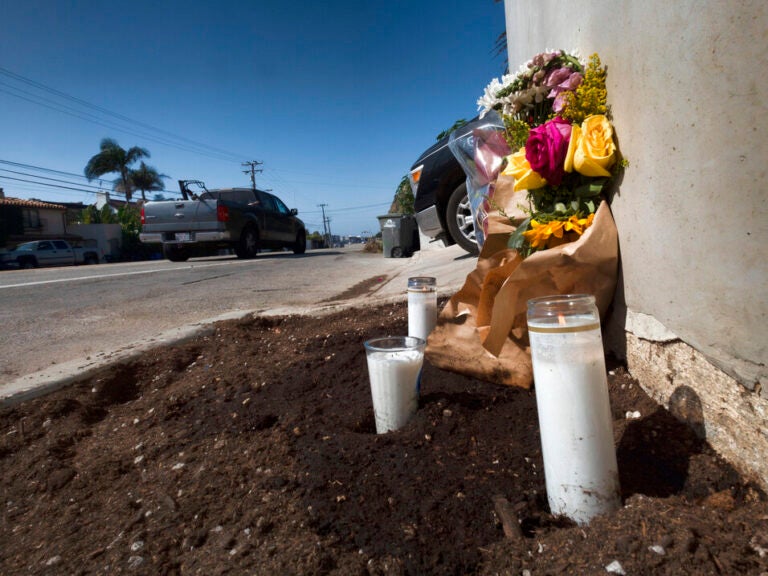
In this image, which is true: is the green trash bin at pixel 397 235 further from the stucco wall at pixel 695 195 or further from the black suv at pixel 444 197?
the stucco wall at pixel 695 195

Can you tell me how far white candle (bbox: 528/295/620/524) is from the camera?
3.48 ft

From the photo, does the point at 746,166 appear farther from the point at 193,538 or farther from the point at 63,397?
the point at 63,397

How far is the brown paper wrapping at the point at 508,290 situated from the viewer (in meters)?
1.61

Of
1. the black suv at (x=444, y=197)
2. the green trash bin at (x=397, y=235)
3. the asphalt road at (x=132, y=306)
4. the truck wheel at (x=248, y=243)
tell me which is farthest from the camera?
the green trash bin at (x=397, y=235)

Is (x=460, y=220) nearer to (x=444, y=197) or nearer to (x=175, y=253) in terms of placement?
(x=444, y=197)

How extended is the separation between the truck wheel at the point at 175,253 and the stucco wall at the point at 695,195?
12147mm

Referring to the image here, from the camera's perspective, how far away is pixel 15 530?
1.31 metres

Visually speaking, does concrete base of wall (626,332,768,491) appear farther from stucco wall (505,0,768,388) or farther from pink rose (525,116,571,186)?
pink rose (525,116,571,186)

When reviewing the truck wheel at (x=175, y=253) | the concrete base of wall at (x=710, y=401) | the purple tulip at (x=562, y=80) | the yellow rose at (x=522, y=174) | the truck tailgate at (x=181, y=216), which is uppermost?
the truck tailgate at (x=181, y=216)

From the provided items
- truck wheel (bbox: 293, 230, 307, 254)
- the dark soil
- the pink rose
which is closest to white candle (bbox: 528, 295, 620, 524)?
the dark soil

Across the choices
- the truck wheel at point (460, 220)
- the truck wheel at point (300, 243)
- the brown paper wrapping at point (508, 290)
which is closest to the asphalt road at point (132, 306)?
the truck wheel at point (460, 220)

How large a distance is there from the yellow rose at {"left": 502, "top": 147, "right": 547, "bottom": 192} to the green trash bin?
1001 cm

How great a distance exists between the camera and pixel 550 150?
72.7 inches

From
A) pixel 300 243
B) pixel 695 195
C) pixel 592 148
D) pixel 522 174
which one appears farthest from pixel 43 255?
pixel 695 195
